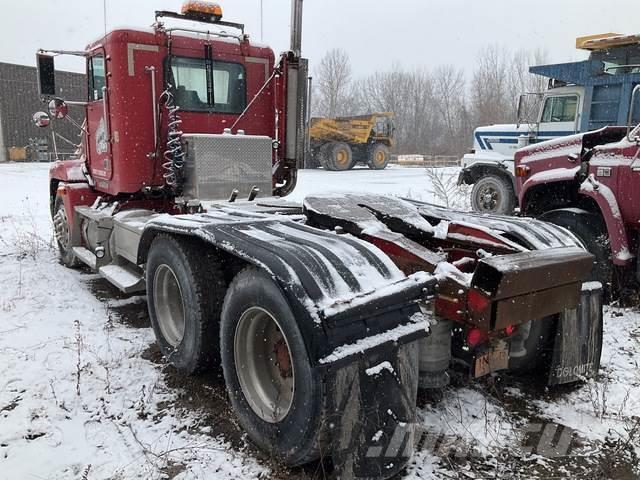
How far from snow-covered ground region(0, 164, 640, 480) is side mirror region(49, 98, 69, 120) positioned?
9.30 ft

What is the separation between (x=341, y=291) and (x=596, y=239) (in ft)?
13.6

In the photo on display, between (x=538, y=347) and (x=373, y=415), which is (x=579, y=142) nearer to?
(x=538, y=347)

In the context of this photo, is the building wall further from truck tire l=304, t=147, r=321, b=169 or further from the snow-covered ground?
the snow-covered ground

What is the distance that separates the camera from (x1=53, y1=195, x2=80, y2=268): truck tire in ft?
22.6

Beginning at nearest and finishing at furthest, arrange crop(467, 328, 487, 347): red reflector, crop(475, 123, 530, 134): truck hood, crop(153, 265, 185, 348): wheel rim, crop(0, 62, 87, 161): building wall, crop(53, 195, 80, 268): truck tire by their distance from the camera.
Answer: crop(467, 328, 487, 347): red reflector
crop(153, 265, 185, 348): wheel rim
crop(53, 195, 80, 268): truck tire
crop(475, 123, 530, 134): truck hood
crop(0, 62, 87, 161): building wall

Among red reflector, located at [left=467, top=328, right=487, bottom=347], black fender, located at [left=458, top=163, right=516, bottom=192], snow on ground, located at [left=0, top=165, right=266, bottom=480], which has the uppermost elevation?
black fender, located at [left=458, top=163, right=516, bottom=192]

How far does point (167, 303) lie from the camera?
4129 mm

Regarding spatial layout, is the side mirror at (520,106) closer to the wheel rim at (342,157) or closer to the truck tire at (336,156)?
the truck tire at (336,156)

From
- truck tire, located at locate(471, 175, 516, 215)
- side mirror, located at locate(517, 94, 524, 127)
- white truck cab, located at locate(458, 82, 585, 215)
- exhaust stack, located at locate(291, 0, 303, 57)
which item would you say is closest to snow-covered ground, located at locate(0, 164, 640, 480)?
exhaust stack, located at locate(291, 0, 303, 57)

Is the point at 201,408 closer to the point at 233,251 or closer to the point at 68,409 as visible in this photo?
the point at 68,409

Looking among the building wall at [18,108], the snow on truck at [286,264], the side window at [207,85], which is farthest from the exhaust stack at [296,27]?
the building wall at [18,108]

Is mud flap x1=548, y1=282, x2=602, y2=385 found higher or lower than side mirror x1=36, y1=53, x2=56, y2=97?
lower

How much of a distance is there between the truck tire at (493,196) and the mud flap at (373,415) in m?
9.22

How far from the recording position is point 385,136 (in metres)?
29.1
